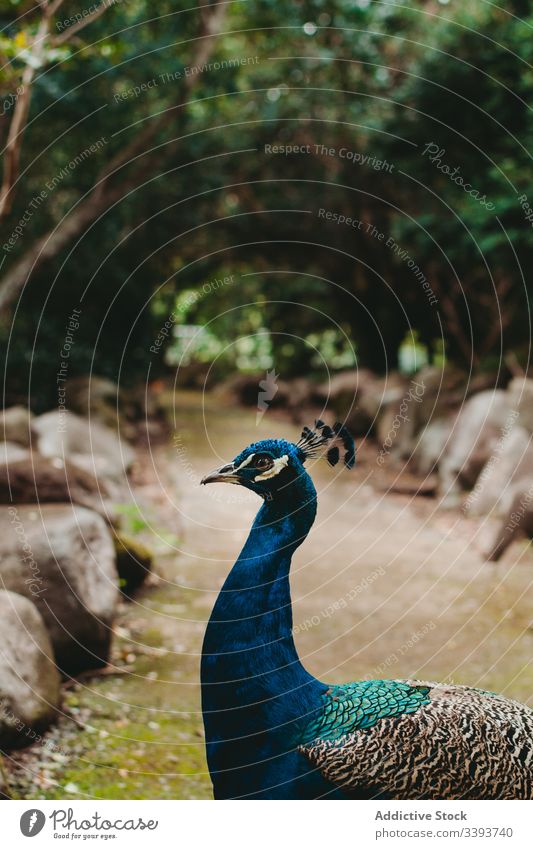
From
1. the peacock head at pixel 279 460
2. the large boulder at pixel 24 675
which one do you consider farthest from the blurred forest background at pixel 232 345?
the peacock head at pixel 279 460

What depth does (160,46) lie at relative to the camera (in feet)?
31.7

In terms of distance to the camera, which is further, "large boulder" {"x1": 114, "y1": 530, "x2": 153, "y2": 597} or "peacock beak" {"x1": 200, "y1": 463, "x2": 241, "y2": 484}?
"large boulder" {"x1": 114, "y1": 530, "x2": 153, "y2": 597}

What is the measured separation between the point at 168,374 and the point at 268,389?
17168mm

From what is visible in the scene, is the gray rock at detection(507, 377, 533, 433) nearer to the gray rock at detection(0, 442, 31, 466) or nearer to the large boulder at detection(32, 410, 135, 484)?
the large boulder at detection(32, 410, 135, 484)

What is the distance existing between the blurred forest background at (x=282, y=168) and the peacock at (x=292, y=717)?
5098 millimetres

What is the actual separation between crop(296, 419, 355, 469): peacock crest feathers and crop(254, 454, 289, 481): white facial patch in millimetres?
79

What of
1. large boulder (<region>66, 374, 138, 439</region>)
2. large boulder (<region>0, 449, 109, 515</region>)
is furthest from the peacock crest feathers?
large boulder (<region>66, 374, 138, 439</region>)

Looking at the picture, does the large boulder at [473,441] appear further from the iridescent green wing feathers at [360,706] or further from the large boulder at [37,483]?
the iridescent green wing feathers at [360,706]

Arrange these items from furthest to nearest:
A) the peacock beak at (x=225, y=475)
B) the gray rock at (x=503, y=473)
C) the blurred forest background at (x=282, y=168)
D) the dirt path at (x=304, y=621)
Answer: the blurred forest background at (x=282, y=168)
the gray rock at (x=503, y=473)
the dirt path at (x=304, y=621)
the peacock beak at (x=225, y=475)

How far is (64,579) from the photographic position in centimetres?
441

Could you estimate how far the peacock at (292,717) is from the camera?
2137 millimetres

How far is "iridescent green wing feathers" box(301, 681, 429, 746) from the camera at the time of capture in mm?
2215

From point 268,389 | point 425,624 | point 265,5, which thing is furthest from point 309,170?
point 268,389
